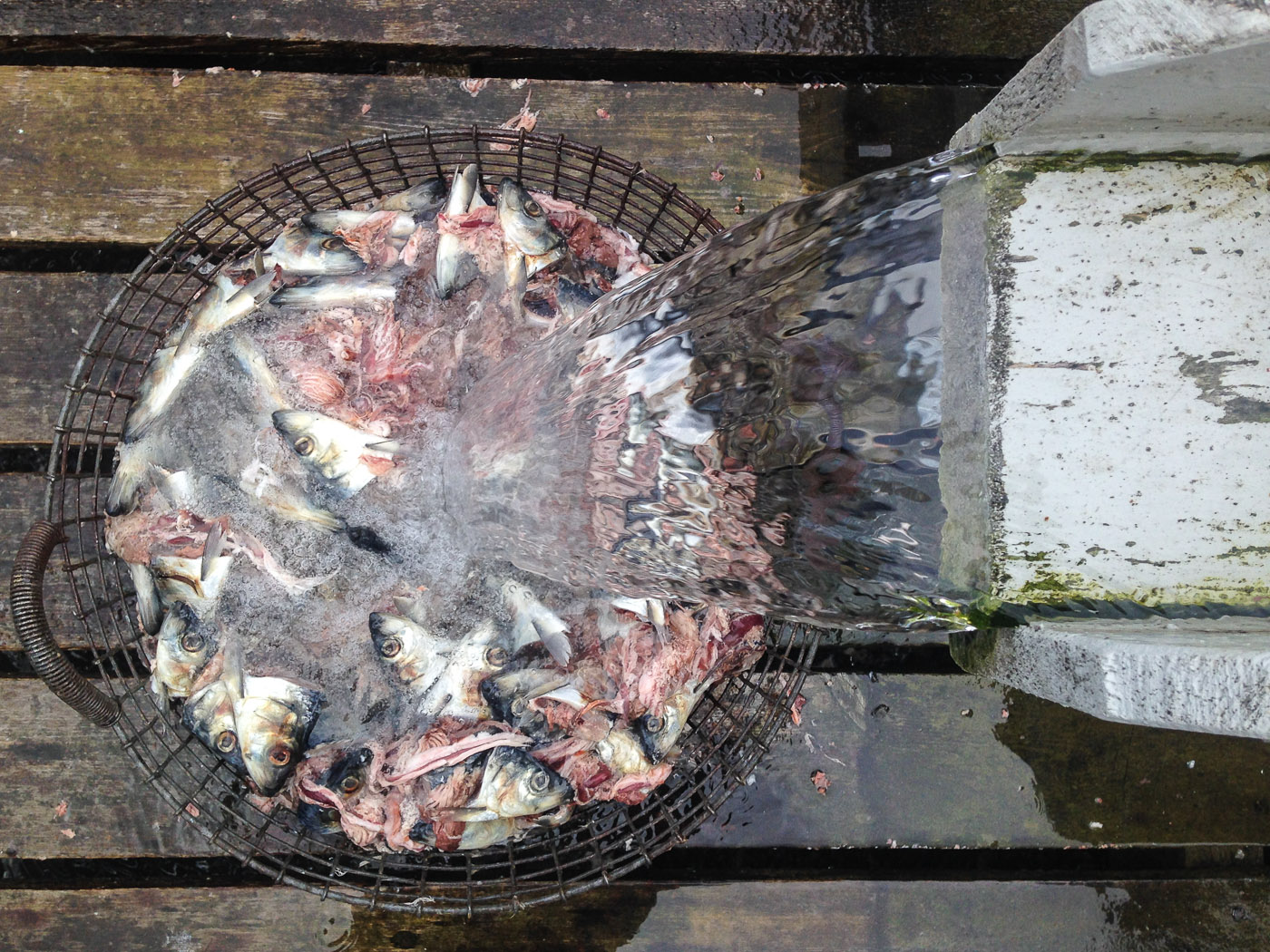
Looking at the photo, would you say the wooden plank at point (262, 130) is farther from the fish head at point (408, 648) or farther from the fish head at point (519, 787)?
the fish head at point (519, 787)

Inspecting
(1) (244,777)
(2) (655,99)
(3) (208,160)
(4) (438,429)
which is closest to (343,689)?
(1) (244,777)

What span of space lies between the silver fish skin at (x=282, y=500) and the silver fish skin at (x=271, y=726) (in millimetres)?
327

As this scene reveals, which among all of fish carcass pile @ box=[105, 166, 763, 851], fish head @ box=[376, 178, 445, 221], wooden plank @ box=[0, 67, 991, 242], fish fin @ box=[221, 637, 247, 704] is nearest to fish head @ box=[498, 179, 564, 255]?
fish carcass pile @ box=[105, 166, 763, 851]

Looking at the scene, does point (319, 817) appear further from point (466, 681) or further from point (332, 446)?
point (332, 446)

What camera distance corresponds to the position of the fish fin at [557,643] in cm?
178

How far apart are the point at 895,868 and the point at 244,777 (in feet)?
5.06

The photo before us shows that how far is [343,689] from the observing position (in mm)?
1840

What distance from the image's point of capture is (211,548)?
1.77m

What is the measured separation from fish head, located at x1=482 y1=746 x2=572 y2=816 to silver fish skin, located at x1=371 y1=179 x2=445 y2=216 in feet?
3.73

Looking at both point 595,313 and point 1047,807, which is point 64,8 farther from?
point 1047,807

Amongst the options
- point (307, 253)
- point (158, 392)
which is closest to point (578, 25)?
point (307, 253)

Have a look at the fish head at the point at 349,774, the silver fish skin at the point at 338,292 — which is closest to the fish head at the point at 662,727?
the fish head at the point at 349,774

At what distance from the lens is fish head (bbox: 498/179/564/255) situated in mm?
1777

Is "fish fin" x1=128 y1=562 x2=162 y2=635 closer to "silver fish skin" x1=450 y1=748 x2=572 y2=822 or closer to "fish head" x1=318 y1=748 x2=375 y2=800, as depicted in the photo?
"fish head" x1=318 y1=748 x2=375 y2=800
